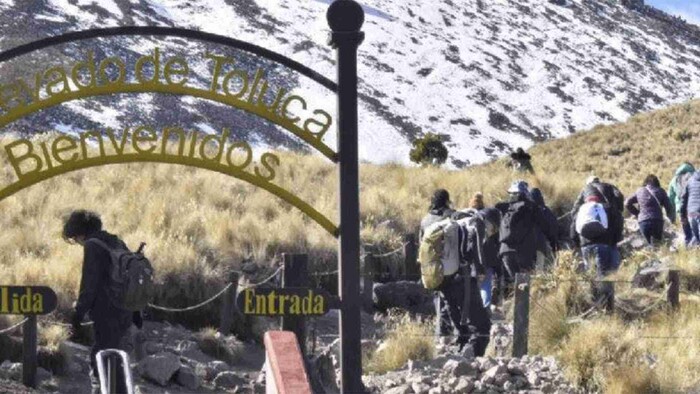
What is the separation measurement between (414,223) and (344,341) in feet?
36.8

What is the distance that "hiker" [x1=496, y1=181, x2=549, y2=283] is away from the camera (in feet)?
44.6

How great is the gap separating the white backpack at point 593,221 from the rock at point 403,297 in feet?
10.1

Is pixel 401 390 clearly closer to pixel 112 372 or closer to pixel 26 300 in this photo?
pixel 26 300

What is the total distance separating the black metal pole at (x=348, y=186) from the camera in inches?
307

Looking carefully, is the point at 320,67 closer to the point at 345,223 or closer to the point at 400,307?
the point at 400,307

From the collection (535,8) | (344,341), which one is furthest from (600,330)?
(535,8)

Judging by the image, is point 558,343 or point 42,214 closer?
point 558,343

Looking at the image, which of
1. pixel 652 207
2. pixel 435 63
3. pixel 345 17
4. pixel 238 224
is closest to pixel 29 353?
pixel 345 17

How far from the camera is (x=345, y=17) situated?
7859mm

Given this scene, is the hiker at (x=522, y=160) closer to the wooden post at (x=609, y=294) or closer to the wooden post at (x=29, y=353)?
the wooden post at (x=609, y=294)

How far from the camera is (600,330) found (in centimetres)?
1023

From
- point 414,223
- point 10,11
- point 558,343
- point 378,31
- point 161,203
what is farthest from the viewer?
point 378,31

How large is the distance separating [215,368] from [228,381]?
0.58 metres

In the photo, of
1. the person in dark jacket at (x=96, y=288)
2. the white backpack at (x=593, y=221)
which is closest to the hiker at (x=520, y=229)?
the white backpack at (x=593, y=221)
